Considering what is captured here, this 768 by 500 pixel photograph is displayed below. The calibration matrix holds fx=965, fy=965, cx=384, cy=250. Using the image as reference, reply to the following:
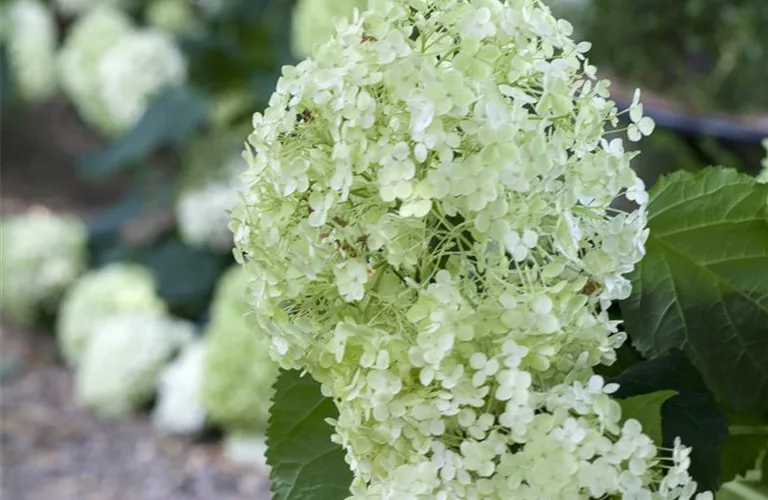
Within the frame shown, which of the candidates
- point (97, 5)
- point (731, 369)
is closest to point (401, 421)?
point (731, 369)

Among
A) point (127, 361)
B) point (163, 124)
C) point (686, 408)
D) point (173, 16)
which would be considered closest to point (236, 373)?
point (127, 361)

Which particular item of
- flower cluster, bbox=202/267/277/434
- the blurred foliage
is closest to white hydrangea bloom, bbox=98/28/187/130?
flower cluster, bbox=202/267/277/434

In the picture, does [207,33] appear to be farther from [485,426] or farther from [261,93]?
[485,426]

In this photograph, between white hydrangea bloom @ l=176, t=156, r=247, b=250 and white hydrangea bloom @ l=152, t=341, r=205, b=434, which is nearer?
white hydrangea bloom @ l=152, t=341, r=205, b=434

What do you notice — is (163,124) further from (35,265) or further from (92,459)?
(92,459)

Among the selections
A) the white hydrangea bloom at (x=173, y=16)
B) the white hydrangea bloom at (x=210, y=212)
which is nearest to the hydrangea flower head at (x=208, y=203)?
the white hydrangea bloom at (x=210, y=212)

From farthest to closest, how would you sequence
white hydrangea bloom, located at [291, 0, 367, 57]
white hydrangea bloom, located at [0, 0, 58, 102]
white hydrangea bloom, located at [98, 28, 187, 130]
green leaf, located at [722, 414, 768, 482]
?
white hydrangea bloom, located at [0, 0, 58, 102], white hydrangea bloom, located at [98, 28, 187, 130], white hydrangea bloom, located at [291, 0, 367, 57], green leaf, located at [722, 414, 768, 482]

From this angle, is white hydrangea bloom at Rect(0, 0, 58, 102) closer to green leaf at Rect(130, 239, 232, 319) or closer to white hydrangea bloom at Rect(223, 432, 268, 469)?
green leaf at Rect(130, 239, 232, 319)
